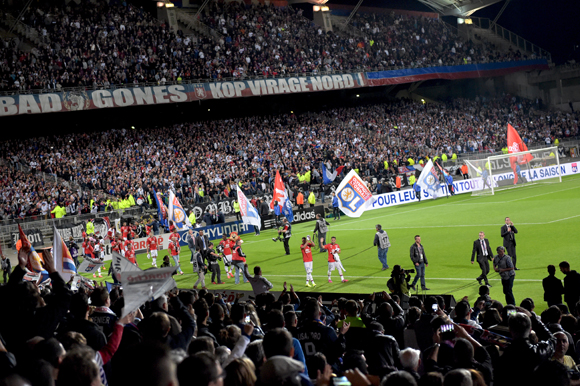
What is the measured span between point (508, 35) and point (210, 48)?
4128 centimetres

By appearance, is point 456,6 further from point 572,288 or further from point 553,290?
point 572,288

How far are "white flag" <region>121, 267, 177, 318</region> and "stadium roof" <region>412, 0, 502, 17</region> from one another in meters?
67.2

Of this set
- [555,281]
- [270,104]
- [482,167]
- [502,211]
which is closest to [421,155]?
[482,167]

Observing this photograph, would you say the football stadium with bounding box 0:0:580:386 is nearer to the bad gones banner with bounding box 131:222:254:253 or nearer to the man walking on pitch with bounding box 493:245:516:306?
the man walking on pitch with bounding box 493:245:516:306

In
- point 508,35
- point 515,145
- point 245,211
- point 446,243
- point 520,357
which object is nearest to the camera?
point 520,357

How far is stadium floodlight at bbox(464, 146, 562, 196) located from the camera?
42.9 meters

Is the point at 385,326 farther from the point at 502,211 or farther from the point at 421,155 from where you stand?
the point at 421,155

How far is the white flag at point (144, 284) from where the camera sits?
622 cm

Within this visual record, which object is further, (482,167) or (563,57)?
(563,57)

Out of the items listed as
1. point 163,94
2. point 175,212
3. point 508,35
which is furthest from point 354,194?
point 508,35

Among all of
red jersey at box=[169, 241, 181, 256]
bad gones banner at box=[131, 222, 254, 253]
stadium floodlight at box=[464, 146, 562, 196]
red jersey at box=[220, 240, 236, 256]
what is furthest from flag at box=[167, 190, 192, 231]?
stadium floodlight at box=[464, 146, 562, 196]

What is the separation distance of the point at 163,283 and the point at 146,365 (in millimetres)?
3336

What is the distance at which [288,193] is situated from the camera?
1693 inches

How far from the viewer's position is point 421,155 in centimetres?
5359
